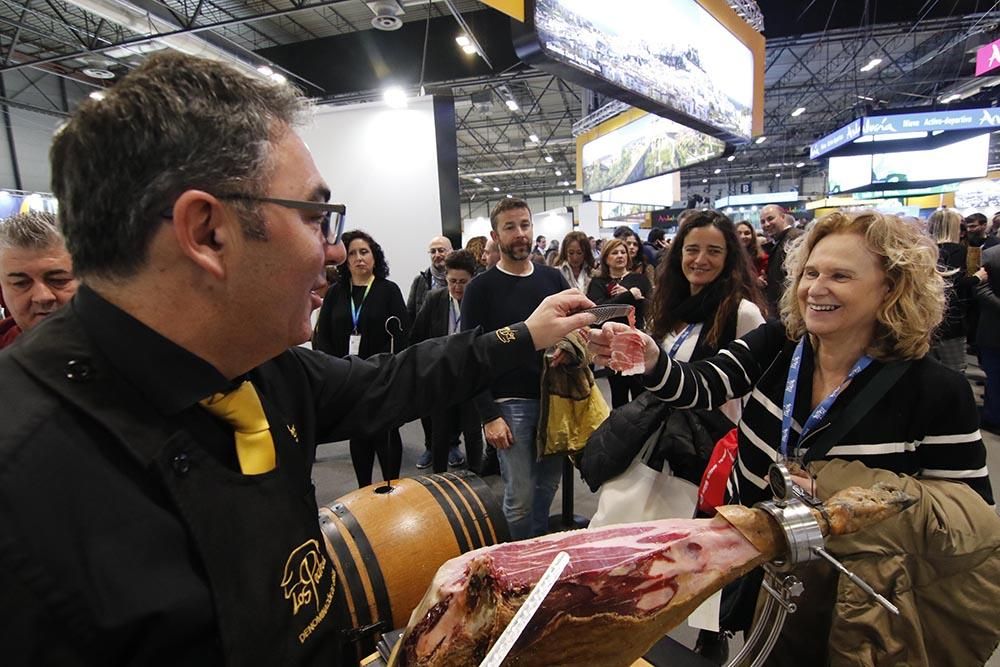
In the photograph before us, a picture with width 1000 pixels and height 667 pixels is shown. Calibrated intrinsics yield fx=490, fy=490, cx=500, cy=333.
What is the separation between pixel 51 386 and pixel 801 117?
23438mm

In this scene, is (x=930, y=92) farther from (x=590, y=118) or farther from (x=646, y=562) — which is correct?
Answer: (x=646, y=562)

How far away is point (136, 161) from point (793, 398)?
5.32 feet

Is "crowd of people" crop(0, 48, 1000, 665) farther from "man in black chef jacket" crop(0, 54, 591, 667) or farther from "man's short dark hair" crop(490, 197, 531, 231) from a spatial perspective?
"man's short dark hair" crop(490, 197, 531, 231)

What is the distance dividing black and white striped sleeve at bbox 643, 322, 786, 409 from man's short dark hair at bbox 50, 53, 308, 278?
1.38 m

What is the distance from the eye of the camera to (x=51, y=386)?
58 cm

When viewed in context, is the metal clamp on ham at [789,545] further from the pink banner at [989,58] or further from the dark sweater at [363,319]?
the pink banner at [989,58]

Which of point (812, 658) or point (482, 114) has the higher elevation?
point (482, 114)

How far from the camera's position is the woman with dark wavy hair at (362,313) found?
3.49 m

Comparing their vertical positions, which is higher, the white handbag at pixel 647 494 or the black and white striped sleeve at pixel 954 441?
the black and white striped sleeve at pixel 954 441

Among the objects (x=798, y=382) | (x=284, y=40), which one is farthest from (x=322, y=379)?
(x=284, y=40)

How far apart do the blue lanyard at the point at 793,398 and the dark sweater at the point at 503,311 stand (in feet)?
4.12

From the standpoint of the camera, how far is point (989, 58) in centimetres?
655

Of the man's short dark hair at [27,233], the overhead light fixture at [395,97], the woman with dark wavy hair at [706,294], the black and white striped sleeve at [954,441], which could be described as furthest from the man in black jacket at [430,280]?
the black and white striped sleeve at [954,441]

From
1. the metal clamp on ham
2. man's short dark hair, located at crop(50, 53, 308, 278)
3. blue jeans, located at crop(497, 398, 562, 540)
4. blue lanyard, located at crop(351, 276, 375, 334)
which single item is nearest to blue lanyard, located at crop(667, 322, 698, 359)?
blue jeans, located at crop(497, 398, 562, 540)
